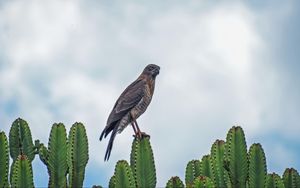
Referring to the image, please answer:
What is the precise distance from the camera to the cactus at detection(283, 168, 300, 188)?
779 centimetres

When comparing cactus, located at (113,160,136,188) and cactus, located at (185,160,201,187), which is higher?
cactus, located at (185,160,201,187)

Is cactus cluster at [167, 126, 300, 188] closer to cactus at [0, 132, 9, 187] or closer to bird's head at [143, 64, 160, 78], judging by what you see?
cactus at [0, 132, 9, 187]

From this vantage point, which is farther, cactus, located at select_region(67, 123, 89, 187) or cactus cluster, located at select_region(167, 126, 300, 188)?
cactus, located at select_region(67, 123, 89, 187)

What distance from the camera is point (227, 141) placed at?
24.9 feet

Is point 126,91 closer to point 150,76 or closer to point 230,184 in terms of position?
point 150,76

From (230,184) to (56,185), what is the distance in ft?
6.82

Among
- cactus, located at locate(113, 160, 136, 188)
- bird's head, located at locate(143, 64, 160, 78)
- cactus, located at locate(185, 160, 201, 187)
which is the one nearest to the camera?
cactus, located at locate(113, 160, 136, 188)

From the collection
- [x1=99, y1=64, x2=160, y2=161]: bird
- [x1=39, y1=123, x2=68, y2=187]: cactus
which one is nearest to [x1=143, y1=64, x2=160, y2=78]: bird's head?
[x1=99, y1=64, x2=160, y2=161]: bird

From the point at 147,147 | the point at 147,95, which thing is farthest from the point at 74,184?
the point at 147,95

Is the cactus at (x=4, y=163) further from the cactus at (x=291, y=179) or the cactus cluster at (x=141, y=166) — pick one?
the cactus at (x=291, y=179)

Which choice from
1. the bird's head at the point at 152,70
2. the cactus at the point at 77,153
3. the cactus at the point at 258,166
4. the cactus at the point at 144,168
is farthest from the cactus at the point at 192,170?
the bird's head at the point at 152,70

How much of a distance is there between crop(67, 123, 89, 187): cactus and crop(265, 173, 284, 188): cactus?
2182 millimetres

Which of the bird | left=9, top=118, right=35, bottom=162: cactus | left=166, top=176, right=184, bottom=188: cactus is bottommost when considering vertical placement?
left=166, top=176, right=184, bottom=188: cactus

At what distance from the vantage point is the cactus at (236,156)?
24.6 ft
